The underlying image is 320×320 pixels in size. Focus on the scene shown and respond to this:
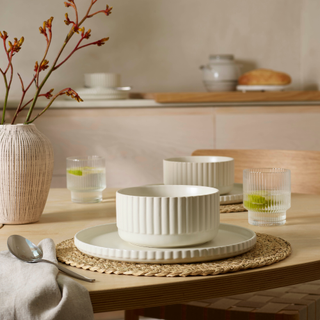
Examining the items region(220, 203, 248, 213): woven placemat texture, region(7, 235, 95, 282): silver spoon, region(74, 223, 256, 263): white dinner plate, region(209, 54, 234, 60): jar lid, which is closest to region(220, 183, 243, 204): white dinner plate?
region(220, 203, 248, 213): woven placemat texture

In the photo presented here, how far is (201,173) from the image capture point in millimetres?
903

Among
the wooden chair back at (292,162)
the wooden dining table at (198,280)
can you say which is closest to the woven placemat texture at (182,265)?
the wooden dining table at (198,280)

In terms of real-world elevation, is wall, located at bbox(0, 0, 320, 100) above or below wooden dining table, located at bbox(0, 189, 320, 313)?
above

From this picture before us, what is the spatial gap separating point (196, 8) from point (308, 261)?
6.73ft

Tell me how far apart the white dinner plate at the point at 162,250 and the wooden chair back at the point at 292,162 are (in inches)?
32.5

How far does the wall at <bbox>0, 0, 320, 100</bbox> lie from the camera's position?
7.63ft

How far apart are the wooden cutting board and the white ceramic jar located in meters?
0.14

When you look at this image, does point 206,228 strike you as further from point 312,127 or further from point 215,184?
point 312,127

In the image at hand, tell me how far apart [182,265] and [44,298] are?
0.54 feet

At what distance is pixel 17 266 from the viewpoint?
0.53 m

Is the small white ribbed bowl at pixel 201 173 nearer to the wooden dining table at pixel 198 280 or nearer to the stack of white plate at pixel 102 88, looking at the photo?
the wooden dining table at pixel 198 280

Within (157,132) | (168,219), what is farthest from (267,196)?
(157,132)

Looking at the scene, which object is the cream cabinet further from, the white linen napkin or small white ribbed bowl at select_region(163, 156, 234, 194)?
the white linen napkin

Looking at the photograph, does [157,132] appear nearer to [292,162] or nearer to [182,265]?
[292,162]
